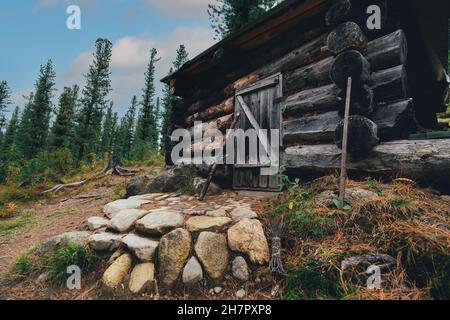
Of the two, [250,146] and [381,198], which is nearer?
[381,198]

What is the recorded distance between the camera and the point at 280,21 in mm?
4551

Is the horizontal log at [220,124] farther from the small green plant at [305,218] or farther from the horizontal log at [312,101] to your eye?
the small green plant at [305,218]

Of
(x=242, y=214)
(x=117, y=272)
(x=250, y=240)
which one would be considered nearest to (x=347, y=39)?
(x=242, y=214)

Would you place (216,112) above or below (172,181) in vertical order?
above

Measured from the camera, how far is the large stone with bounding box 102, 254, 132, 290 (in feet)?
8.50

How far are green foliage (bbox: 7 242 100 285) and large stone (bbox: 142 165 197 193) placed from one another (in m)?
2.85

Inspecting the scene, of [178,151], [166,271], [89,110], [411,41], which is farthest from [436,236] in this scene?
[89,110]

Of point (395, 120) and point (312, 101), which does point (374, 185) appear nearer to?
point (395, 120)

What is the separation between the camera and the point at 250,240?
2.79 metres

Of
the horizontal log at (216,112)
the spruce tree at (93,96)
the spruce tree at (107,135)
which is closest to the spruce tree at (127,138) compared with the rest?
the spruce tree at (107,135)

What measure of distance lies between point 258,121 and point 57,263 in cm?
428
